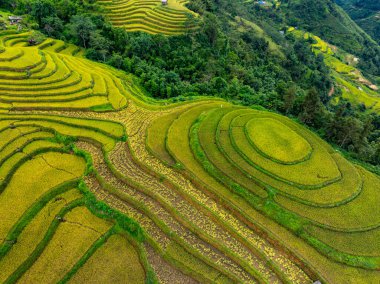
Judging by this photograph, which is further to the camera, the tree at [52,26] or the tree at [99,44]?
the tree at [52,26]

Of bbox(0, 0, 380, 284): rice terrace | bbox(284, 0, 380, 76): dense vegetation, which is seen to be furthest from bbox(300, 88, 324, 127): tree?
bbox(284, 0, 380, 76): dense vegetation

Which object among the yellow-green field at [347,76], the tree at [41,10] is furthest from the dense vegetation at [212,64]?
the yellow-green field at [347,76]

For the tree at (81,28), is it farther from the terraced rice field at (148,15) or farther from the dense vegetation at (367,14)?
the dense vegetation at (367,14)

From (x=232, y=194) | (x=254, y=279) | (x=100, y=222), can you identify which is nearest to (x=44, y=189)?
(x=100, y=222)

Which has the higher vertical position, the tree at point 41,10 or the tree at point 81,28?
the tree at point 41,10

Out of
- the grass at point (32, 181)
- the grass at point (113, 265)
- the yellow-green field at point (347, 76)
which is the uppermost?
the grass at point (32, 181)

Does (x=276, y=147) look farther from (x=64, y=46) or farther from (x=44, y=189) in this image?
(x=64, y=46)
